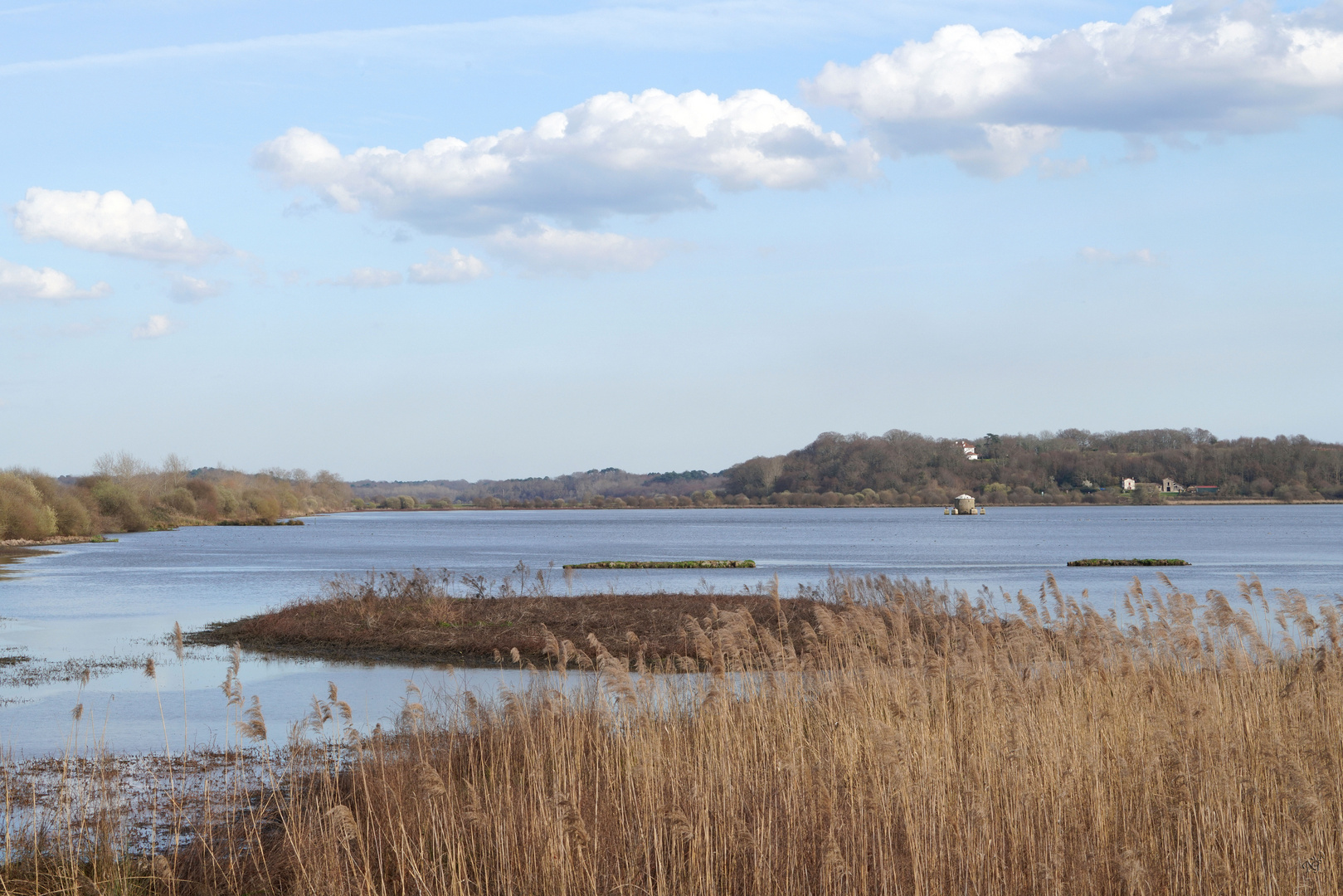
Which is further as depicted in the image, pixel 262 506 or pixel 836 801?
pixel 262 506

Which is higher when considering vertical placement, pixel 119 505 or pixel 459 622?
pixel 119 505

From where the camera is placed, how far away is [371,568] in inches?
1799

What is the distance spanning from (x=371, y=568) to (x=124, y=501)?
7729 centimetres

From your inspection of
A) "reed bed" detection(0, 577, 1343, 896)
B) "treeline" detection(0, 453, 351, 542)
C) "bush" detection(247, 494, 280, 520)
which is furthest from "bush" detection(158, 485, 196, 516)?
"reed bed" detection(0, 577, 1343, 896)

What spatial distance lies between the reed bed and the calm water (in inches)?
110

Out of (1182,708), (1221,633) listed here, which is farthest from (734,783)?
(1221,633)

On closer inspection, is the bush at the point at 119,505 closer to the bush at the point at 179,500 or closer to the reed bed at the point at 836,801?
the bush at the point at 179,500

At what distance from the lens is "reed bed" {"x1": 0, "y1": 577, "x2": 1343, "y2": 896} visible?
20.1 ft

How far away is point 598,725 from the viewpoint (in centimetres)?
957

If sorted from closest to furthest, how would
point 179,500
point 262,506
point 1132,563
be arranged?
point 1132,563
point 179,500
point 262,506

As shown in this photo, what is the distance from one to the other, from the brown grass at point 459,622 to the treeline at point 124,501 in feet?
188

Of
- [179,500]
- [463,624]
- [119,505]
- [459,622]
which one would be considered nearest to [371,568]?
[459,622]

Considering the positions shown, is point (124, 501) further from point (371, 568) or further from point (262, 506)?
point (371, 568)

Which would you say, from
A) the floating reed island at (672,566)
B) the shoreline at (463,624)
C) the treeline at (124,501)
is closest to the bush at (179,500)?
the treeline at (124,501)
